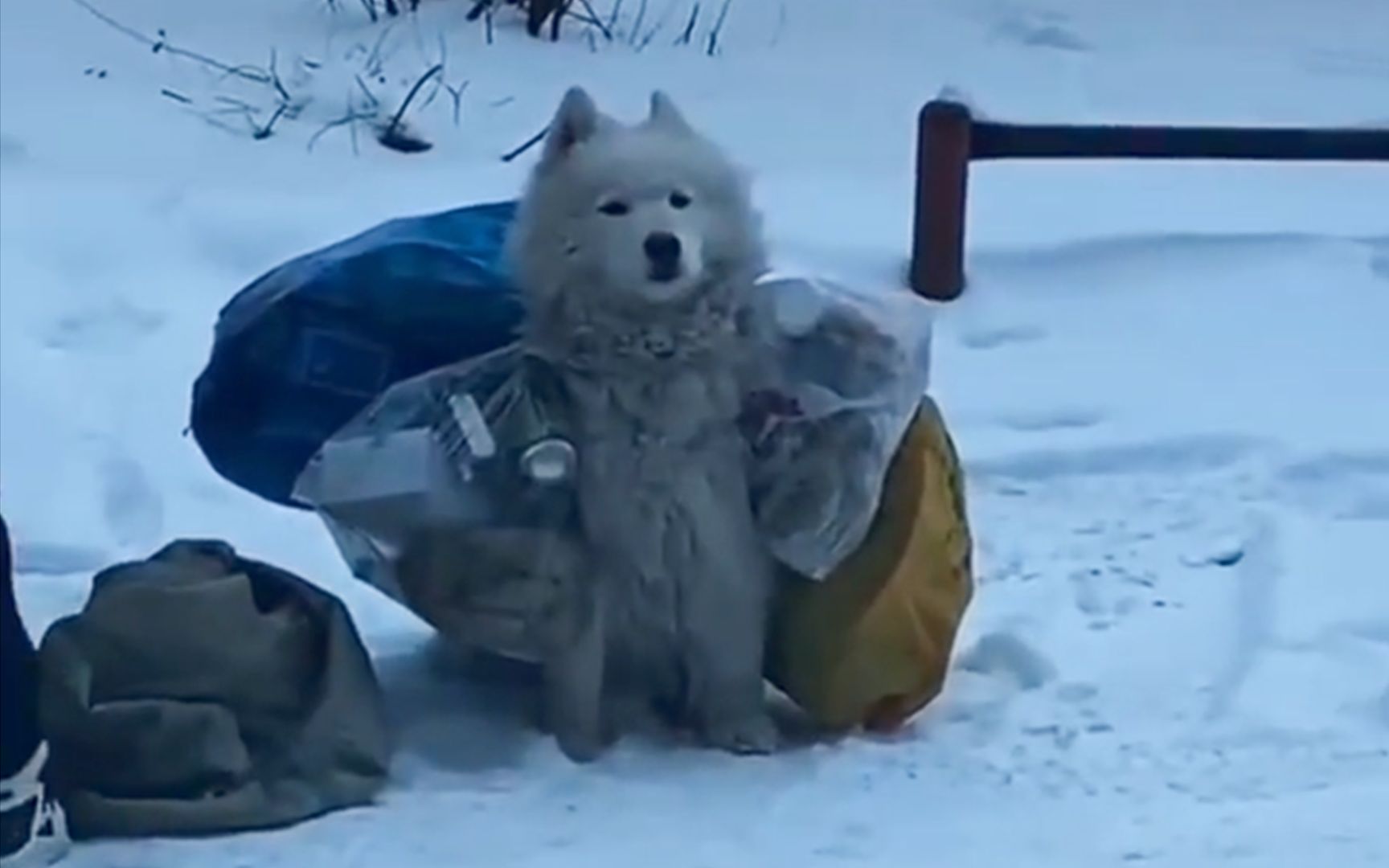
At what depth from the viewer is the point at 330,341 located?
2.97 m

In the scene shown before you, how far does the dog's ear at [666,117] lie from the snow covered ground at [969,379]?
24.0 inches

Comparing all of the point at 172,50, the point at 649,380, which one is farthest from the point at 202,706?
the point at 172,50

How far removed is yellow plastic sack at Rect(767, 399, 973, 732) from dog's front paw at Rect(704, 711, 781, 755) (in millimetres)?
52

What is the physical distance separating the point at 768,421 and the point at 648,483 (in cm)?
14

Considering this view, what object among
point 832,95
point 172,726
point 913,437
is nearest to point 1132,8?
point 832,95

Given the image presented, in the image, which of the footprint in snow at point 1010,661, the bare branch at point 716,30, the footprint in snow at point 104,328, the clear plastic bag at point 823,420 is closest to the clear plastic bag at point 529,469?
the clear plastic bag at point 823,420

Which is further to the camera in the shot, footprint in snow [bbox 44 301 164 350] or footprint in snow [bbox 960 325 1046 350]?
footprint in snow [bbox 960 325 1046 350]

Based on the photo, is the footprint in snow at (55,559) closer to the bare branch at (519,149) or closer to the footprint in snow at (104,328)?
the footprint in snow at (104,328)

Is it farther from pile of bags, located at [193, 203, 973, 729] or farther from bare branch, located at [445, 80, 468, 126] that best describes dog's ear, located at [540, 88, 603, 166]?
bare branch, located at [445, 80, 468, 126]

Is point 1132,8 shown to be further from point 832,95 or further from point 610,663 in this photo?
point 610,663

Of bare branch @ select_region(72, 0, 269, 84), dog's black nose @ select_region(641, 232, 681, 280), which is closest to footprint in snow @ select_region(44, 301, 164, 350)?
bare branch @ select_region(72, 0, 269, 84)

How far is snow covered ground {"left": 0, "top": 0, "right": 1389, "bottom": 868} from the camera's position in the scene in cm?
279

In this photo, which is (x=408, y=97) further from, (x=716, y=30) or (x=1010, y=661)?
(x=1010, y=661)

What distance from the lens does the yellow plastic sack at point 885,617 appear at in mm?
2904
